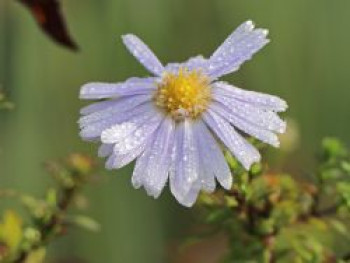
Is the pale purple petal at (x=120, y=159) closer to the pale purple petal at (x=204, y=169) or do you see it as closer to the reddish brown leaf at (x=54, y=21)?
the pale purple petal at (x=204, y=169)

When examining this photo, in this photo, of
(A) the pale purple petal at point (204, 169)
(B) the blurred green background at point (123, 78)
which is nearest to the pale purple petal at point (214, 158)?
(A) the pale purple petal at point (204, 169)

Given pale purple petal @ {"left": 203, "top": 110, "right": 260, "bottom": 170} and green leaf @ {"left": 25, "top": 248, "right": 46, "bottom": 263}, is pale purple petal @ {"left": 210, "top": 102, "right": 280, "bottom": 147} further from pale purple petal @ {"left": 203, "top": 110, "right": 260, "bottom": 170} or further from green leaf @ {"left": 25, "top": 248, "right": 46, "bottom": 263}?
green leaf @ {"left": 25, "top": 248, "right": 46, "bottom": 263}

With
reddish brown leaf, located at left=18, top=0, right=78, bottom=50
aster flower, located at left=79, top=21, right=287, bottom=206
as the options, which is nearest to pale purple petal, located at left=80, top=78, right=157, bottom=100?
aster flower, located at left=79, top=21, right=287, bottom=206

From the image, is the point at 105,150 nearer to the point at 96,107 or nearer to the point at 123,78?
the point at 96,107

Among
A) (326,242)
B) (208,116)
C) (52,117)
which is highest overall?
(52,117)

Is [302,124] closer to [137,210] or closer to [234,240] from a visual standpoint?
[137,210]

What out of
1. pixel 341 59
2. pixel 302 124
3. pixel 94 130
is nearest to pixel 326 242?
pixel 302 124
